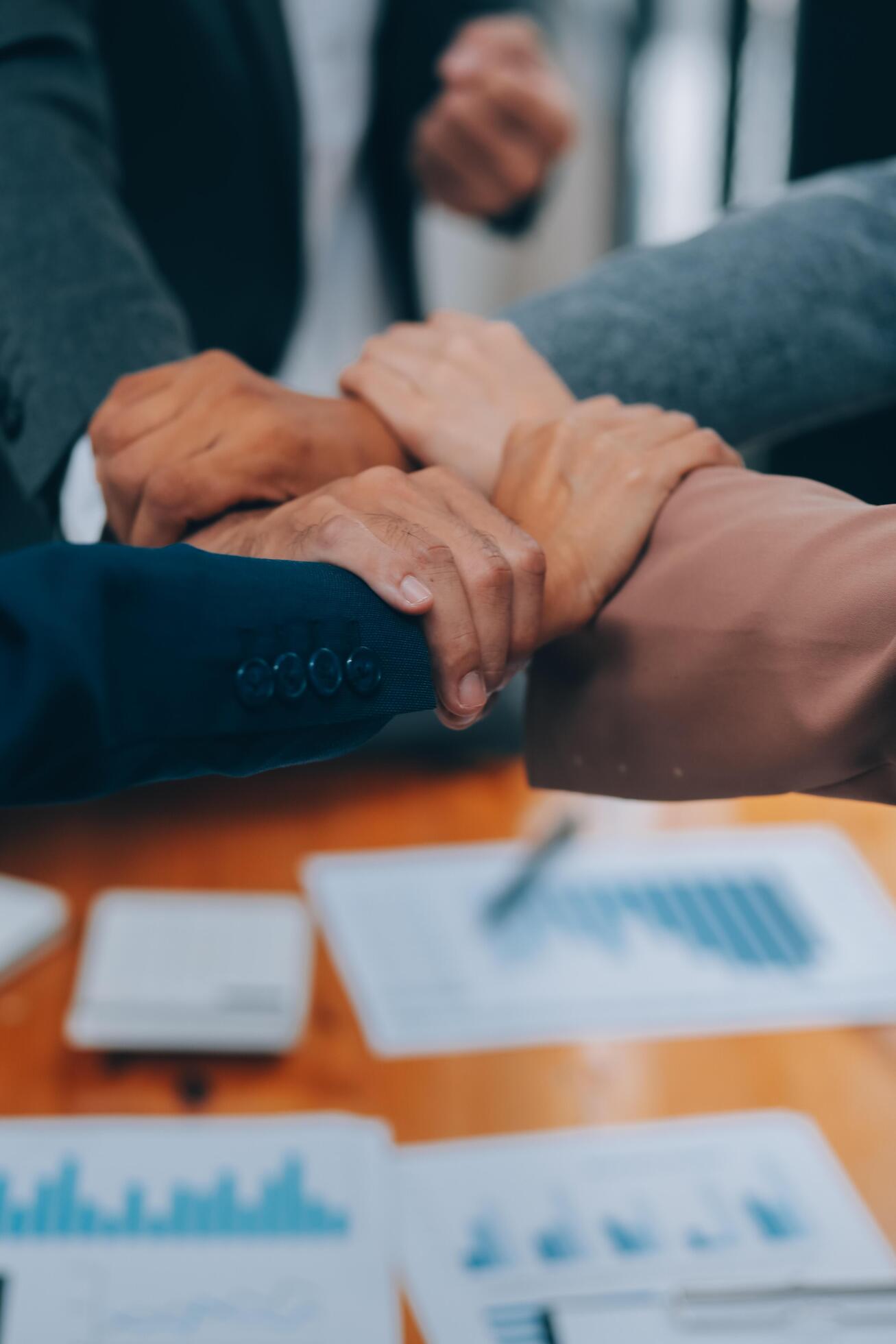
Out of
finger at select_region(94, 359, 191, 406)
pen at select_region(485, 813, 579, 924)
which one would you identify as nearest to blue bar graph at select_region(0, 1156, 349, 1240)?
pen at select_region(485, 813, 579, 924)

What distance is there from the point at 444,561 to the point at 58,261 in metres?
0.30

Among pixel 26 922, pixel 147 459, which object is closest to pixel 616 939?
pixel 26 922

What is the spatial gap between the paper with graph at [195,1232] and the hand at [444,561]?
0.99 ft

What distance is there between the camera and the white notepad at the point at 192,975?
0.63m

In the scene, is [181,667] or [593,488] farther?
[593,488]

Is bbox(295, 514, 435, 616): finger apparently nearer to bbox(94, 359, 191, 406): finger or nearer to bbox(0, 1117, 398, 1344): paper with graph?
bbox(94, 359, 191, 406): finger

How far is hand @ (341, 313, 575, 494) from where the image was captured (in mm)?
438

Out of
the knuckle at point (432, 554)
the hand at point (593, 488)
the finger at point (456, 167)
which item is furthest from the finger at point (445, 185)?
the knuckle at point (432, 554)

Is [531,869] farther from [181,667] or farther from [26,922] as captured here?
[181,667]

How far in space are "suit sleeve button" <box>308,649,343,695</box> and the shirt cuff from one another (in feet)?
0.53

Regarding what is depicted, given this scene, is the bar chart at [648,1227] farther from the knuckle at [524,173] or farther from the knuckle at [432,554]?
the knuckle at [524,173]

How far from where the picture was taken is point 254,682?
11.6 inches

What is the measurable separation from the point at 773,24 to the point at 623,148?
1.47ft

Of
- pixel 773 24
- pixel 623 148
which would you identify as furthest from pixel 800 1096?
pixel 623 148
